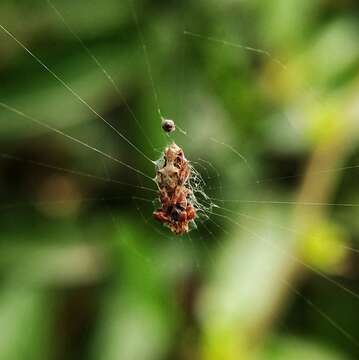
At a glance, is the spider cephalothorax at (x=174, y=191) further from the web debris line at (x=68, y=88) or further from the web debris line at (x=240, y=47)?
the web debris line at (x=240, y=47)

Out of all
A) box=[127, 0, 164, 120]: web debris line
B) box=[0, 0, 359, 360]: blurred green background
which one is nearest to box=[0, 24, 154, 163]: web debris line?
box=[0, 0, 359, 360]: blurred green background

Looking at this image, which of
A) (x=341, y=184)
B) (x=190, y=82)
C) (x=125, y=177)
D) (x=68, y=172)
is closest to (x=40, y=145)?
(x=68, y=172)

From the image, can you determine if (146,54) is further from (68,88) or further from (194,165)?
(194,165)

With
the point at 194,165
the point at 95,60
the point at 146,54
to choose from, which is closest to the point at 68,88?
the point at 95,60

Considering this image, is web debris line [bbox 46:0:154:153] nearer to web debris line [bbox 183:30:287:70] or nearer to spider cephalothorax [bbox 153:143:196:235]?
spider cephalothorax [bbox 153:143:196:235]

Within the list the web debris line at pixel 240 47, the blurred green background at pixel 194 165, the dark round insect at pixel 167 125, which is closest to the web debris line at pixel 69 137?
the blurred green background at pixel 194 165
